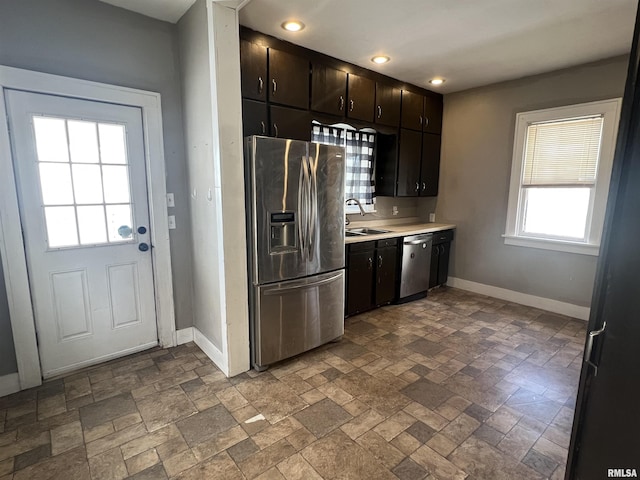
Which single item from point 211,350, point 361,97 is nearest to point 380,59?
point 361,97

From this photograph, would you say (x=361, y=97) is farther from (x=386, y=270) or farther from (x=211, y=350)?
(x=211, y=350)

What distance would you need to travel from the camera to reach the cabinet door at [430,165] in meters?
4.39

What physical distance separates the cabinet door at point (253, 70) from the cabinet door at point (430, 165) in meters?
2.48

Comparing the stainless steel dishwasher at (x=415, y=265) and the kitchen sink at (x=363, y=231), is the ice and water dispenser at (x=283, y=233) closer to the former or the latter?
the kitchen sink at (x=363, y=231)

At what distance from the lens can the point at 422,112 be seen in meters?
4.23

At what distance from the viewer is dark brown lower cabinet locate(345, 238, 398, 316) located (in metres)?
3.40

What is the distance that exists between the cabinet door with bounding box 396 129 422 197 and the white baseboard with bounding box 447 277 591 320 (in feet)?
4.78

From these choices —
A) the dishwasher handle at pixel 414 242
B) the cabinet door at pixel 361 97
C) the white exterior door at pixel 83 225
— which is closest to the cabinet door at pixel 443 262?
the dishwasher handle at pixel 414 242

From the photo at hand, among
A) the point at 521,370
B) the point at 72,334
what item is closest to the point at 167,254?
the point at 72,334

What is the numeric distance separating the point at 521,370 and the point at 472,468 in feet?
4.04

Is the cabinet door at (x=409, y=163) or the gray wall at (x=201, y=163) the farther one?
the cabinet door at (x=409, y=163)

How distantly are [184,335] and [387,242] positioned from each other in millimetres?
2313

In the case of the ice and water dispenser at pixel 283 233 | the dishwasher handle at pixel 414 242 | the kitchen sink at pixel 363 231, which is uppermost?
the ice and water dispenser at pixel 283 233

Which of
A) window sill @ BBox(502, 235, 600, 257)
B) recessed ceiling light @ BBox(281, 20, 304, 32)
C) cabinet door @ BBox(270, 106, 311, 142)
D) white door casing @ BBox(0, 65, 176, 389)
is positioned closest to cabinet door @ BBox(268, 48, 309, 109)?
cabinet door @ BBox(270, 106, 311, 142)
